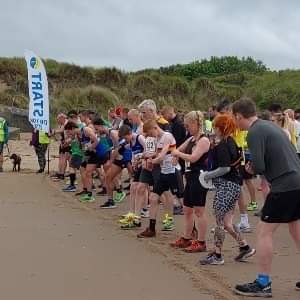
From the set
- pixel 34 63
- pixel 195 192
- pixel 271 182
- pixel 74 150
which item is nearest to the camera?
pixel 271 182

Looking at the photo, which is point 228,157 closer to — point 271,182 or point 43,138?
point 271,182

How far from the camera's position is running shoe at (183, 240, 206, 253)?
880cm

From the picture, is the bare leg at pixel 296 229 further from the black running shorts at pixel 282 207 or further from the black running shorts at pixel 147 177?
the black running shorts at pixel 147 177

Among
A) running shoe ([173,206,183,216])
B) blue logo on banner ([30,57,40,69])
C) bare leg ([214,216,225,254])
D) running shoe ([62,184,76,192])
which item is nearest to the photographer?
bare leg ([214,216,225,254])

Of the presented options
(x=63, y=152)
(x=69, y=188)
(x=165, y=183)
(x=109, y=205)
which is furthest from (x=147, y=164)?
(x=63, y=152)

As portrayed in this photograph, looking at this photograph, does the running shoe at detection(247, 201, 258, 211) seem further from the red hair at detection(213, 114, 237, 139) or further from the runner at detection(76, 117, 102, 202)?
the red hair at detection(213, 114, 237, 139)

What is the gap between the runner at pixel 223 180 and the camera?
8023mm

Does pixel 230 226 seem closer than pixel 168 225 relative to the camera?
Yes

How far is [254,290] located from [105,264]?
1.99 meters

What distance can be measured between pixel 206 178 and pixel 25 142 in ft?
71.5

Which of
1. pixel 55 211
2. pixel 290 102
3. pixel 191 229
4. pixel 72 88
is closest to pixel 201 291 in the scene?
pixel 191 229

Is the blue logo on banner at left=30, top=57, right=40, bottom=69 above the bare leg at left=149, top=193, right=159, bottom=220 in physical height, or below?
above

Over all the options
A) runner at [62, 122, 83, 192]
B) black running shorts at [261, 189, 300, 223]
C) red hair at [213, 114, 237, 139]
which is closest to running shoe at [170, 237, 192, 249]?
red hair at [213, 114, 237, 139]

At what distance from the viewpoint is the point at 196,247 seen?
28.9 feet
